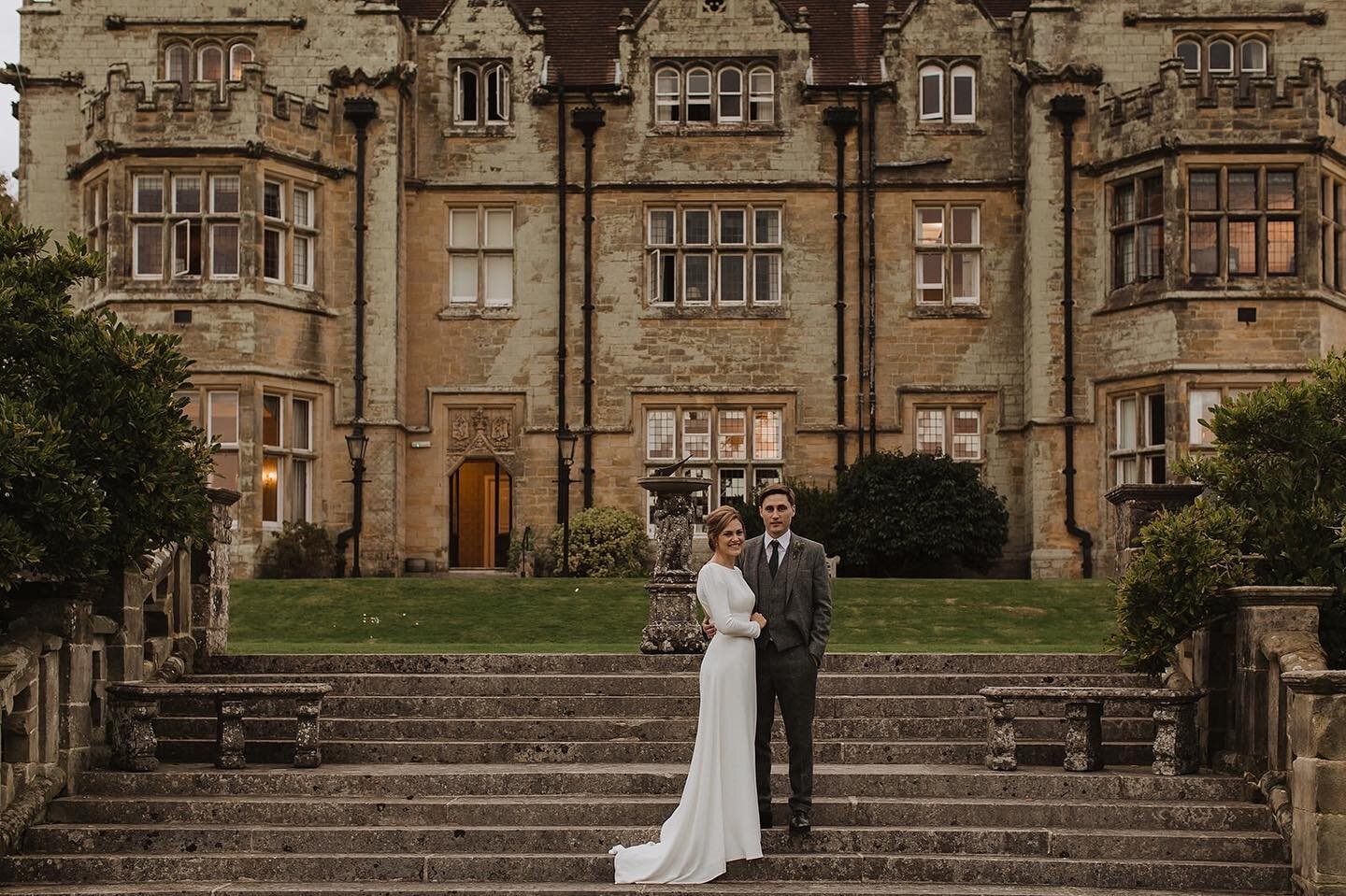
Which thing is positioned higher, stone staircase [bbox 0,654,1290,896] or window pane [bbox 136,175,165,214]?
window pane [bbox 136,175,165,214]

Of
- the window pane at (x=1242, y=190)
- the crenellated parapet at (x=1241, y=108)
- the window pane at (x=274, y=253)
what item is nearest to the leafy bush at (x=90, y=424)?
the window pane at (x=274, y=253)

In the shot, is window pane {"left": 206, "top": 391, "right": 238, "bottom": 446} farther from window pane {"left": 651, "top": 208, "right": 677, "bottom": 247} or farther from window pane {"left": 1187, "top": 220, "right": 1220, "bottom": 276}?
window pane {"left": 1187, "top": 220, "right": 1220, "bottom": 276}

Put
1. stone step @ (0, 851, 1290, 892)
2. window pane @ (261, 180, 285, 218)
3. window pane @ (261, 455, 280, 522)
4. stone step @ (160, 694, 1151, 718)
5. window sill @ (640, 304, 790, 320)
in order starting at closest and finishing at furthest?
stone step @ (0, 851, 1290, 892) < stone step @ (160, 694, 1151, 718) < window pane @ (261, 455, 280, 522) < window pane @ (261, 180, 285, 218) < window sill @ (640, 304, 790, 320)

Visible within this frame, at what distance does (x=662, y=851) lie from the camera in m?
10.4

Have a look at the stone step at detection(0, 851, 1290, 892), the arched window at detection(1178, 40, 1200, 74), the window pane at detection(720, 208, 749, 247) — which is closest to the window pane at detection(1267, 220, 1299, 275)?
the arched window at detection(1178, 40, 1200, 74)

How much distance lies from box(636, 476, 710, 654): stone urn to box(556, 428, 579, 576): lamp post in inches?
404

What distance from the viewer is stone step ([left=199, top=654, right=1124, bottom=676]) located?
46.8 ft

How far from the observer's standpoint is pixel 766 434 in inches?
1147

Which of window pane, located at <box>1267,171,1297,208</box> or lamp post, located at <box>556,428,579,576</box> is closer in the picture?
window pane, located at <box>1267,171,1297,208</box>

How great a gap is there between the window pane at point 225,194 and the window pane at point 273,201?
486 mm

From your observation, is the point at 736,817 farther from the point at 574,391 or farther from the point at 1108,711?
the point at 574,391

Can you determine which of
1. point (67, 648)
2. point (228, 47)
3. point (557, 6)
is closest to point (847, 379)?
point (557, 6)

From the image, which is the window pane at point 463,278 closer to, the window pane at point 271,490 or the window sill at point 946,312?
the window pane at point 271,490

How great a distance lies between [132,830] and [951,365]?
64.8ft
